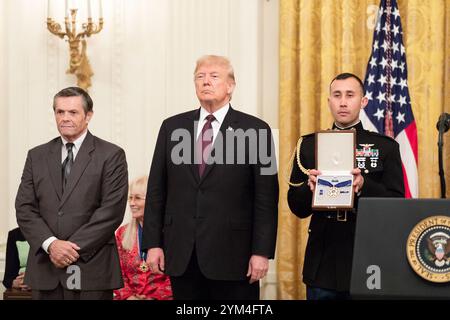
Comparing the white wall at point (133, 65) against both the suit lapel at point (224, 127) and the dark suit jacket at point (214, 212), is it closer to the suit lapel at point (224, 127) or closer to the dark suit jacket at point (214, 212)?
the suit lapel at point (224, 127)

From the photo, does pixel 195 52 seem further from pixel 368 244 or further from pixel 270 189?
pixel 368 244

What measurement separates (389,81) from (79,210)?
2981 millimetres

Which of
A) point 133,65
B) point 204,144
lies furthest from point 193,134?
point 133,65

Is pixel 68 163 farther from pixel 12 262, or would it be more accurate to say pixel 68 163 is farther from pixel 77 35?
pixel 77 35

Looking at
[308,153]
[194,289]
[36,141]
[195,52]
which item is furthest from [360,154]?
[36,141]

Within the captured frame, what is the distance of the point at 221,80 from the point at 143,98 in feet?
8.55

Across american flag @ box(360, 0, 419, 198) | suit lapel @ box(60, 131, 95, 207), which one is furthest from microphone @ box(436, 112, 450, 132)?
american flag @ box(360, 0, 419, 198)

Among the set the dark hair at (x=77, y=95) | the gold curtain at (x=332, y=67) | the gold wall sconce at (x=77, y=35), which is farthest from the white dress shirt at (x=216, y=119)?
the gold wall sconce at (x=77, y=35)

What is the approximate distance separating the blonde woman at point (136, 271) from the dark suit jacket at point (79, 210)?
1.12 m

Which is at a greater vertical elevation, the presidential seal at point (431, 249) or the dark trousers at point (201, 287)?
the presidential seal at point (431, 249)

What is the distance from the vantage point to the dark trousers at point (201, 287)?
389 cm

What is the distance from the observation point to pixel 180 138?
4.02 metres

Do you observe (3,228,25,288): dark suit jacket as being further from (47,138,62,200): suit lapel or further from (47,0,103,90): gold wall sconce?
(47,138,62,200): suit lapel

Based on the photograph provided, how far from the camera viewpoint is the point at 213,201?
3924 mm
